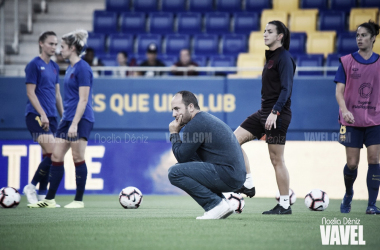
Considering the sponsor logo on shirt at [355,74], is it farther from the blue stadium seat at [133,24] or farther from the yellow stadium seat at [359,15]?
the blue stadium seat at [133,24]

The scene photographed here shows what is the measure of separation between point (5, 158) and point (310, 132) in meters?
5.98

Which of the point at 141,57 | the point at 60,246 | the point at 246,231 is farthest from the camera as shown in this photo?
the point at 141,57

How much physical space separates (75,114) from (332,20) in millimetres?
9123

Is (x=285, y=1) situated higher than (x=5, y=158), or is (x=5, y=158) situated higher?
(x=285, y=1)

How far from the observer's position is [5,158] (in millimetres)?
10578

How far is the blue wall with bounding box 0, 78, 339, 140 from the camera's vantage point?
10.9 metres

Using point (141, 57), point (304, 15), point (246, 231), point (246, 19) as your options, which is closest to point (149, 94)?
point (141, 57)

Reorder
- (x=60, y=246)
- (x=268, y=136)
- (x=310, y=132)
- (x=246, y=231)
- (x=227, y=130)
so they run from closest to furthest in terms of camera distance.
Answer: (x=60, y=246), (x=246, y=231), (x=227, y=130), (x=268, y=136), (x=310, y=132)

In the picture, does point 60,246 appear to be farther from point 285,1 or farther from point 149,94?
point 285,1

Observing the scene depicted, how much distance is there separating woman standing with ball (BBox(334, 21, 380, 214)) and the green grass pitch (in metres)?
0.74

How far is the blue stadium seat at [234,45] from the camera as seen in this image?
1343cm

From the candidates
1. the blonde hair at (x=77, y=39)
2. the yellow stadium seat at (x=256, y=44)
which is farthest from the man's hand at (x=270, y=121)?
the yellow stadium seat at (x=256, y=44)

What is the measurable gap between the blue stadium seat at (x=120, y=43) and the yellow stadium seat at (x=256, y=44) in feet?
9.81

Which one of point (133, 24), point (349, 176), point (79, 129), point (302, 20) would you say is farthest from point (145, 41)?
point (349, 176)
